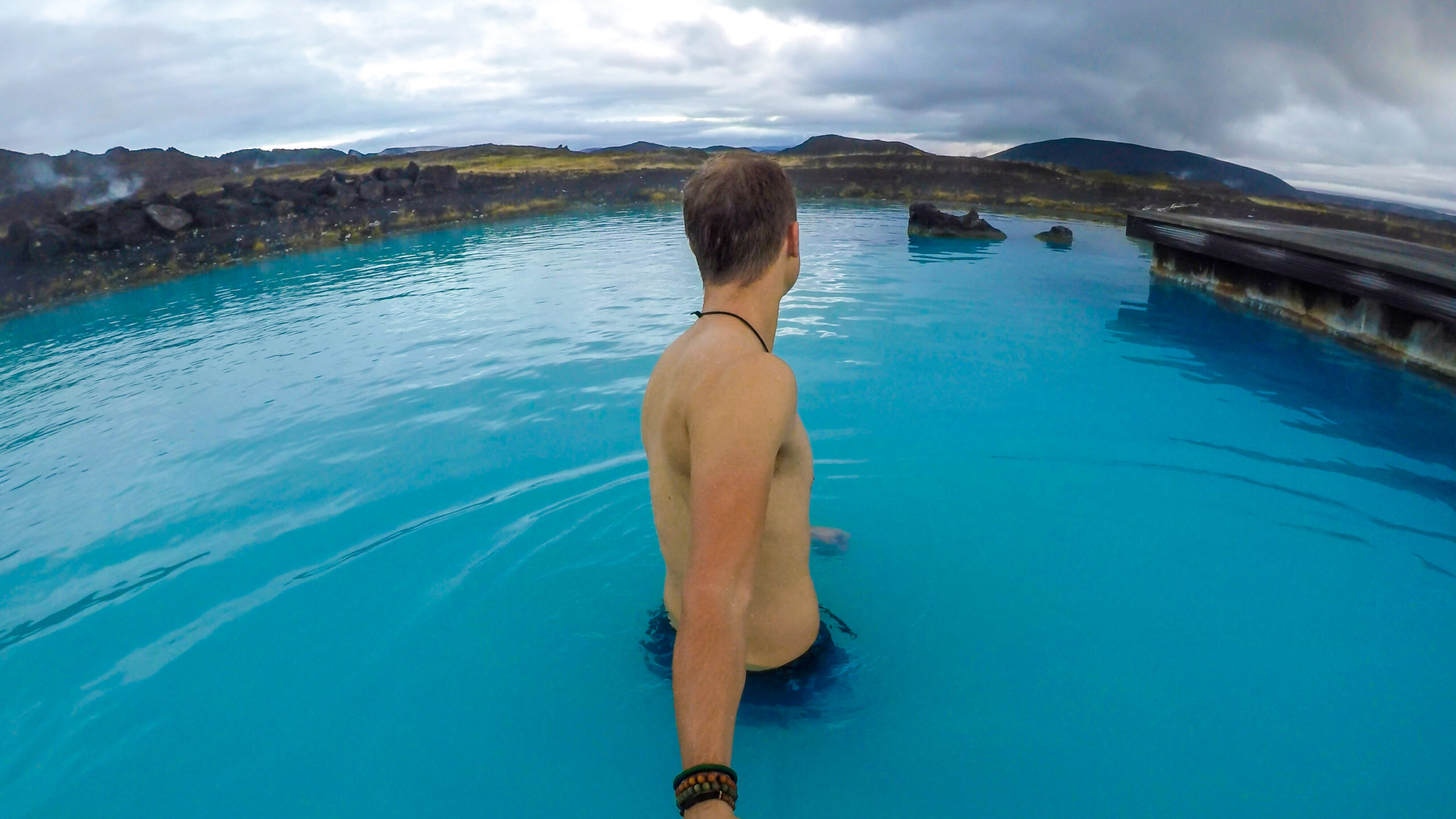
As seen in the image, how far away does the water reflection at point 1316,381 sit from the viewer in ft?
17.8

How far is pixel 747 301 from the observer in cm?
201

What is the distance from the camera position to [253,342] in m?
10.1

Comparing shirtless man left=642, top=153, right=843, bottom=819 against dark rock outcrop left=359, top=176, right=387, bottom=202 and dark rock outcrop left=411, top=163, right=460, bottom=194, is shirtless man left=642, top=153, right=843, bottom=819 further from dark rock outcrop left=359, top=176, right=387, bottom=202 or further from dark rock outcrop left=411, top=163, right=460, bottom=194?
dark rock outcrop left=411, top=163, right=460, bottom=194

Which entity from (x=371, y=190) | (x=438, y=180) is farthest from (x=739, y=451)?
(x=438, y=180)

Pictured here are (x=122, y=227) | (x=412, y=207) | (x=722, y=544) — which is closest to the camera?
(x=722, y=544)

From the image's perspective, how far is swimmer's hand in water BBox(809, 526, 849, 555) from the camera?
4.01 metres

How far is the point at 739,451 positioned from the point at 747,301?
1.79 feet

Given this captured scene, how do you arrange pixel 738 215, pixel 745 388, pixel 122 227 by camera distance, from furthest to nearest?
pixel 122 227 < pixel 738 215 < pixel 745 388

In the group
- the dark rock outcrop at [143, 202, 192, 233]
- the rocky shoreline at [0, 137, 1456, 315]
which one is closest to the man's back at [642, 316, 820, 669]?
the rocky shoreline at [0, 137, 1456, 315]

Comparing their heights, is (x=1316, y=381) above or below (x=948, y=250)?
below

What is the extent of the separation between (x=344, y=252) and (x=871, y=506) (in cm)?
1943

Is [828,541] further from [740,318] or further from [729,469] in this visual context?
[729,469]

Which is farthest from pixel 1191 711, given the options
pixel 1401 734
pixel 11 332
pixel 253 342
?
pixel 11 332

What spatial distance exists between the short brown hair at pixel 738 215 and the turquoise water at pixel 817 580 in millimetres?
1665
